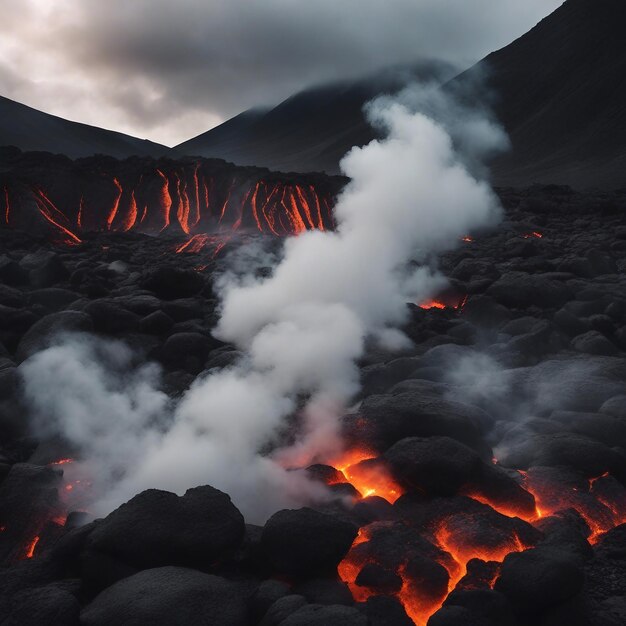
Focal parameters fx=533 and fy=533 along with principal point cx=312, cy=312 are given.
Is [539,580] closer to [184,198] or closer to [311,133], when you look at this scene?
[184,198]

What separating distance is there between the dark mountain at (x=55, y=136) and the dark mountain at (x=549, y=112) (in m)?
15.2

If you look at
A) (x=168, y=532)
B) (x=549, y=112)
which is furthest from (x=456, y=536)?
(x=549, y=112)

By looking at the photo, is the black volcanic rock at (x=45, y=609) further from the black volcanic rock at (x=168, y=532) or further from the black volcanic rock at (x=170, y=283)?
the black volcanic rock at (x=170, y=283)

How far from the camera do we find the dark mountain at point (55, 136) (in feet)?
172

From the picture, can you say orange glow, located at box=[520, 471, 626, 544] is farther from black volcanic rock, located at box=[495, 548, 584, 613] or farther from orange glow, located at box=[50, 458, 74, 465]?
orange glow, located at box=[50, 458, 74, 465]

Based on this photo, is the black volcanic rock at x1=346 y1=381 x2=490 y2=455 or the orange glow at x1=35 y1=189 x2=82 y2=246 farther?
the orange glow at x1=35 y1=189 x2=82 y2=246

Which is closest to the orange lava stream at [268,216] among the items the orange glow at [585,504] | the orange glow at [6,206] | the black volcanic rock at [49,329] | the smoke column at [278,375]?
the orange glow at [6,206]

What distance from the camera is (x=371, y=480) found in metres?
3.89

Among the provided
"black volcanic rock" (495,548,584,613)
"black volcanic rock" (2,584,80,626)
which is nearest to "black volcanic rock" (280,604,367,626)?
"black volcanic rock" (495,548,584,613)

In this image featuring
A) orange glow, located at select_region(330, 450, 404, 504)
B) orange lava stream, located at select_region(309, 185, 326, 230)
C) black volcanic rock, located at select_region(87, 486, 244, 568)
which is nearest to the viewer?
black volcanic rock, located at select_region(87, 486, 244, 568)

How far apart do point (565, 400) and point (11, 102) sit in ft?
234

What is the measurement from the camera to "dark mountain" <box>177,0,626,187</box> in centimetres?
4119

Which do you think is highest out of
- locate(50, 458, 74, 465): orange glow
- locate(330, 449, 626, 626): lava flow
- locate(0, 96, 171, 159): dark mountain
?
locate(0, 96, 171, 159): dark mountain

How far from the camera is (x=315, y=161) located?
2344 inches
